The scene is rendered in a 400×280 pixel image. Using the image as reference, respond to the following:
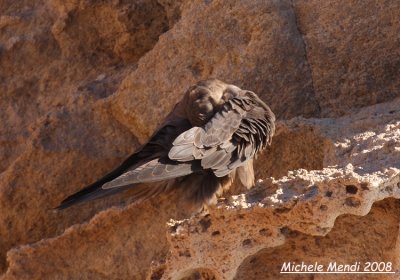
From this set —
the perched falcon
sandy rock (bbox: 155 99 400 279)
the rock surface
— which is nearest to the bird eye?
the perched falcon

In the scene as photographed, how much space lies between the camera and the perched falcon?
12.9ft

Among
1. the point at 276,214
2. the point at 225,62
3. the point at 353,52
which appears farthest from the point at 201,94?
the point at 276,214

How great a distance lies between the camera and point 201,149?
402 centimetres

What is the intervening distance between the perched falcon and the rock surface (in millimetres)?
219

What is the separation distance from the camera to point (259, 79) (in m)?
4.82

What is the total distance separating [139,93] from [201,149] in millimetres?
1067

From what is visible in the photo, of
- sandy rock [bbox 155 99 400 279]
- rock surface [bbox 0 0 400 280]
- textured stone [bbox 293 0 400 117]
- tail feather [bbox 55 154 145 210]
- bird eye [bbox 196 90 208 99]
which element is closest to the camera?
sandy rock [bbox 155 99 400 279]

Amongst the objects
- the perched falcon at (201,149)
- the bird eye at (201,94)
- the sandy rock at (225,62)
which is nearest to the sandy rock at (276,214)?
the perched falcon at (201,149)

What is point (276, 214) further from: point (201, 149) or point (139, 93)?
point (139, 93)

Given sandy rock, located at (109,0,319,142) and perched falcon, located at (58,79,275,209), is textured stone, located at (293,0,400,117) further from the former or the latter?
perched falcon, located at (58,79,275,209)

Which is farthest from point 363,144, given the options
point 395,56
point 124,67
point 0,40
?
point 0,40

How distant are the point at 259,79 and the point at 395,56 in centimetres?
68

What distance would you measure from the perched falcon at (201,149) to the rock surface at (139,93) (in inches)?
8.6

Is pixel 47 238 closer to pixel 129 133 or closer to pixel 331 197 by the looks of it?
pixel 129 133
